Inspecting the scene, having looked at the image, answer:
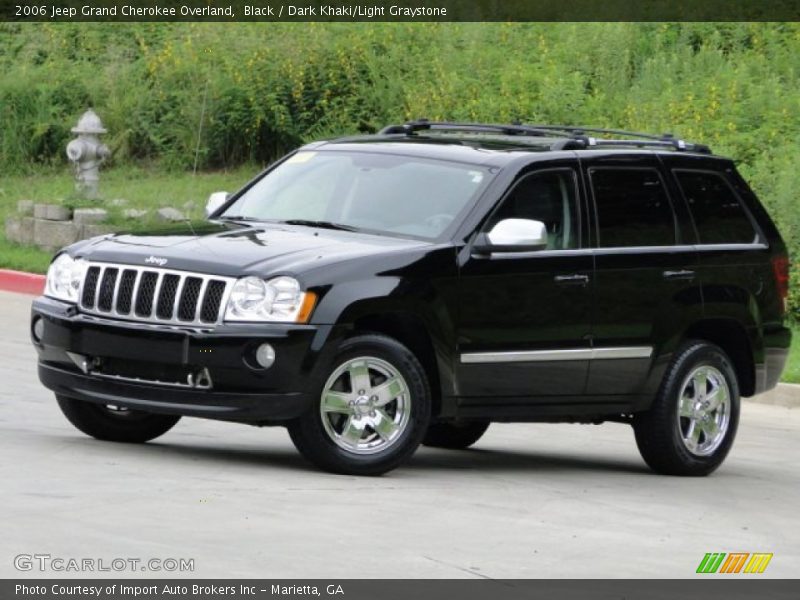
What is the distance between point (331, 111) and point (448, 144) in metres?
14.2

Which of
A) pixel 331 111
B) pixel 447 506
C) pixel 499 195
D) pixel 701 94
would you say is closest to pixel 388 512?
pixel 447 506

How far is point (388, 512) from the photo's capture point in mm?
8492

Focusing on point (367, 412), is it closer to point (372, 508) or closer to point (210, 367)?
point (210, 367)

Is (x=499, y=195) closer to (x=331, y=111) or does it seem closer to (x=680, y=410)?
(x=680, y=410)

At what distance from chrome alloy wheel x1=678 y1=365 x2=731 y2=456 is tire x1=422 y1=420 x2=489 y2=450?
4.20ft

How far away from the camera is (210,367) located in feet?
30.2

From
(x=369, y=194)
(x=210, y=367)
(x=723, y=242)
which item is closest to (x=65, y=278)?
(x=210, y=367)

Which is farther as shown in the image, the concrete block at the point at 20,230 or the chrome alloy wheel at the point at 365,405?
the concrete block at the point at 20,230

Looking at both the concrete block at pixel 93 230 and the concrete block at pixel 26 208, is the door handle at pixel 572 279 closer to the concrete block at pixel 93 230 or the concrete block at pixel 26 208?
the concrete block at pixel 93 230

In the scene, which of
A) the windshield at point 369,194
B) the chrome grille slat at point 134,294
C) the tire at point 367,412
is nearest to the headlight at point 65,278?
the chrome grille slat at point 134,294

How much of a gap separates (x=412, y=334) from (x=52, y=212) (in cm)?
1316

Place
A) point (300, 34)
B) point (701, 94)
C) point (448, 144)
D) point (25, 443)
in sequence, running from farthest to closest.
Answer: point (300, 34) → point (701, 94) → point (448, 144) → point (25, 443)

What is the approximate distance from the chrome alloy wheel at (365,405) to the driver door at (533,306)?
473mm

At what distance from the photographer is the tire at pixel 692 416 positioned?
1089 cm
